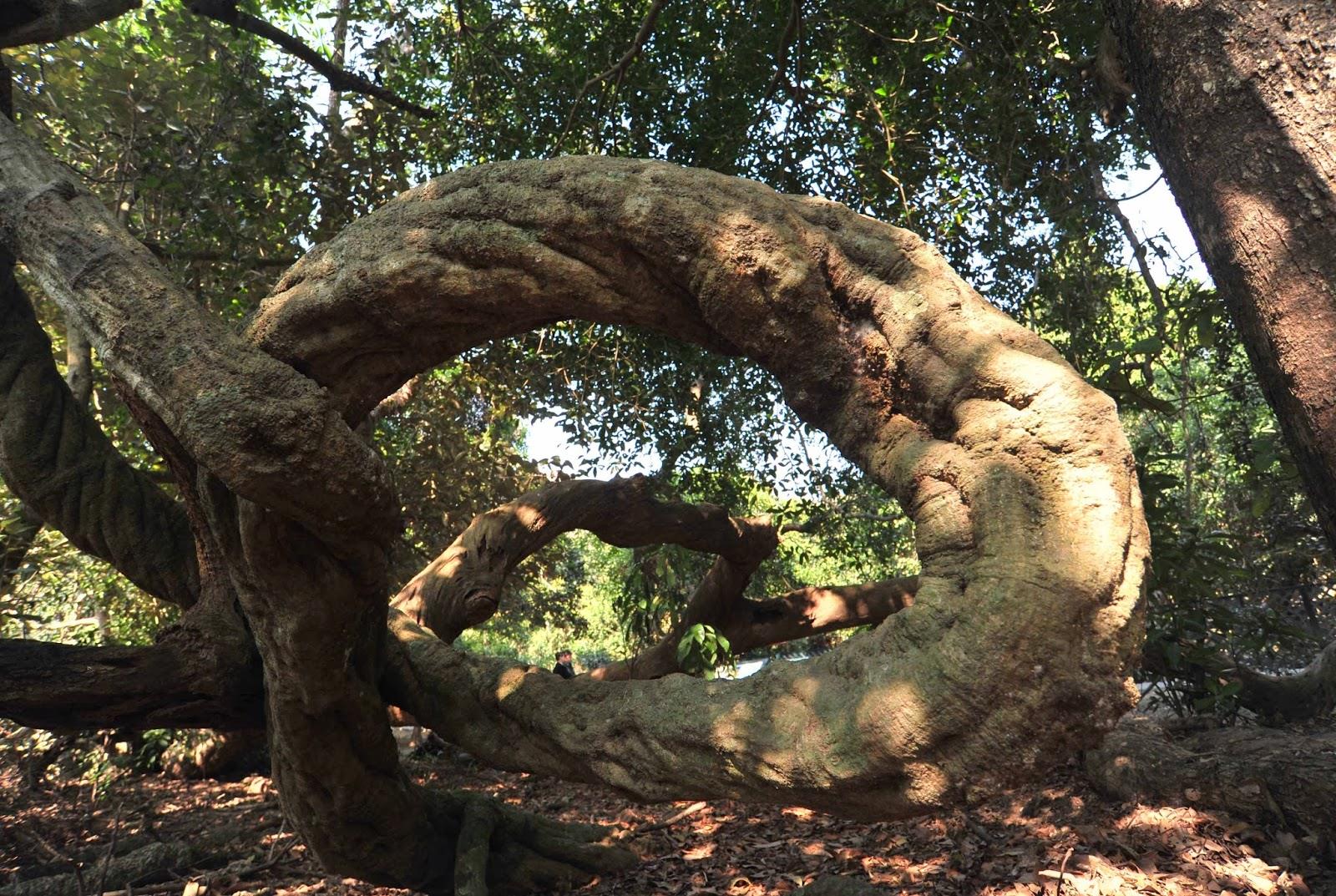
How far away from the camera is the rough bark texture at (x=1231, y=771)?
4562 millimetres

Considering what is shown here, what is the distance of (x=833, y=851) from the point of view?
18.0 ft

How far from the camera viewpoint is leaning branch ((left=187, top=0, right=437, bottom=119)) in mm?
5855

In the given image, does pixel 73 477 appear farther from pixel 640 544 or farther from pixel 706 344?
pixel 640 544

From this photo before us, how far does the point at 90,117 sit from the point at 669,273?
7965mm

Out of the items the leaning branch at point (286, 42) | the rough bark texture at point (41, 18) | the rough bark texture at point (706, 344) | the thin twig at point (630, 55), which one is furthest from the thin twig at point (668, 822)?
the rough bark texture at point (41, 18)

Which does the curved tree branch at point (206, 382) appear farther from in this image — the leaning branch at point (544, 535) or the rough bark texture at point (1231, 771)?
the rough bark texture at point (1231, 771)

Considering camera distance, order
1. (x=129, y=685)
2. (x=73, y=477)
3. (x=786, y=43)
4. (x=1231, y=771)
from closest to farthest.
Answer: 1. (x=129, y=685)
2. (x=73, y=477)
3. (x=1231, y=771)
4. (x=786, y=43)

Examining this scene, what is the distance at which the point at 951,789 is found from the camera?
2035mm

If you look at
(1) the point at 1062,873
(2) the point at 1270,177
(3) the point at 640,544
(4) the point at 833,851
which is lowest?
(4) the point at 833,851

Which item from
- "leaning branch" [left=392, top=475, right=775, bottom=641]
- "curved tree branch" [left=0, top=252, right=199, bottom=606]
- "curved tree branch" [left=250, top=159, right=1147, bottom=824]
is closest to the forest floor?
"curved tree branch" [left=0, top=252, right=199, bottom=606]

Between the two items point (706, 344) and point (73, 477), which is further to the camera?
point (73, 477)

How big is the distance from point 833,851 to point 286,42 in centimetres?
645

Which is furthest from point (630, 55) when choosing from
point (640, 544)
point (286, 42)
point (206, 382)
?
point (206, 382)

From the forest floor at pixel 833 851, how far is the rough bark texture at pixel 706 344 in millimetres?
1786
